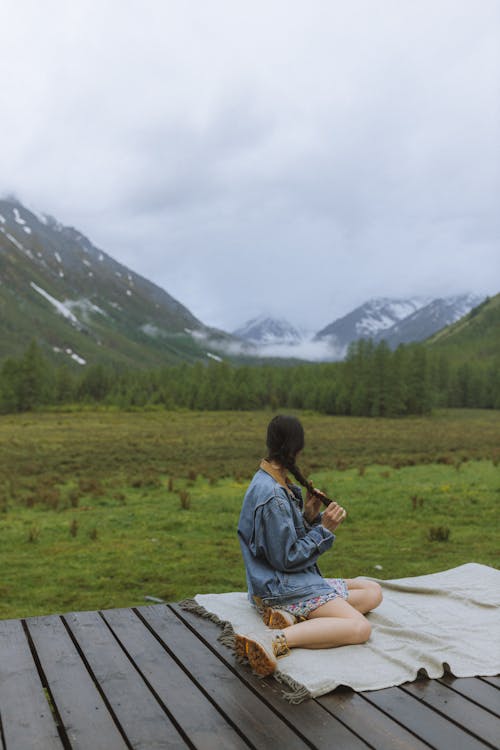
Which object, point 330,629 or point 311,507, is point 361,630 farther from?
point 311,507

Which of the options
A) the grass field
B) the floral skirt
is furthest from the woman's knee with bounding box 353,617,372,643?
the grass field

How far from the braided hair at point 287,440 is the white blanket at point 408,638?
1.38 metres

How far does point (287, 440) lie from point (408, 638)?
2.01 meters

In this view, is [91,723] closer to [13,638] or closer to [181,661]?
[181,661]

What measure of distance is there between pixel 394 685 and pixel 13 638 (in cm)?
309

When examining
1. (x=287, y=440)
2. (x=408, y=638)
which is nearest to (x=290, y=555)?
(x=287, y=440)

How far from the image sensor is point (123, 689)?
4285 mm

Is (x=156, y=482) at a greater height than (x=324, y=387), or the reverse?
(x=324, y=387)

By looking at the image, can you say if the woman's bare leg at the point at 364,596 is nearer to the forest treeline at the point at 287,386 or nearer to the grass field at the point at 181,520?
the grass field at the point at 181,520

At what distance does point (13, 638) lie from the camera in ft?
17.0

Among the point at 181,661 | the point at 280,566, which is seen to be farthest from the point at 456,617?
the point at 181,661

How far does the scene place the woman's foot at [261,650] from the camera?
4543 millimetres

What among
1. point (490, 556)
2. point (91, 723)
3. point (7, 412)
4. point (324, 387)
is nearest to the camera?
point (91, 723)

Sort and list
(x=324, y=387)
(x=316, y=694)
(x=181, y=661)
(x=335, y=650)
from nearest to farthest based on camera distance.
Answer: (x=316, y=694), (x=181, y=661), (x=335, y=650), (x=324, y=387)
